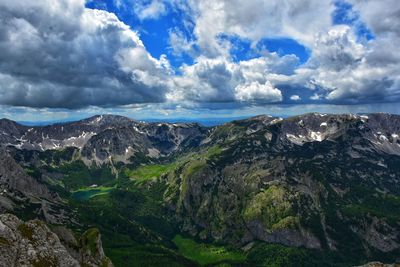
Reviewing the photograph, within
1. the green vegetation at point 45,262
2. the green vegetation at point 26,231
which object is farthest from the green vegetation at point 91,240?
the green vegetation at point 26,231

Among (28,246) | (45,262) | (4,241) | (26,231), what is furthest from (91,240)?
(4,241)

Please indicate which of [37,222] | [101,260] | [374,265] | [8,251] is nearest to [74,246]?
[101,260]

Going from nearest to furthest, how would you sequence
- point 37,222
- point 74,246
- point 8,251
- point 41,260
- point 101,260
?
point 8,251 → point 41,260 → point 37,222 → point 74,246 → point 101,260

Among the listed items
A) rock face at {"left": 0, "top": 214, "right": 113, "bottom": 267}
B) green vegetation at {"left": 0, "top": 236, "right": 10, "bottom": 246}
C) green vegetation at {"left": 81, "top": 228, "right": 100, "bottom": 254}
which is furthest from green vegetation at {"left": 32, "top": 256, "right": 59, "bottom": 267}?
green vegetation at {"left": 81, "top": 228, "right": 100, "bottom": 254}

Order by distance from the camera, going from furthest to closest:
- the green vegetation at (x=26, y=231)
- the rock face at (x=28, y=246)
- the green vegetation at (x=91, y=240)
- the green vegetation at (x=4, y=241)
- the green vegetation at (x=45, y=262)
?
1. the green vegetation at (x=91, y=240)
2. the green vegetation at (x=26, y=231)
3. the green vegetation at (x=45, y=262)
4. the rock face at (x=28, y=246)
5. the green vegetation at (x=4, y=241)

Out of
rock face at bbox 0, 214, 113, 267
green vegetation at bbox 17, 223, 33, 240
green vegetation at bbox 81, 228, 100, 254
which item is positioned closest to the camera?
rock face at bbox 0, 214, 113, 267

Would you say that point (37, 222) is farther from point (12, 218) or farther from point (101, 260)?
point (101, 260)

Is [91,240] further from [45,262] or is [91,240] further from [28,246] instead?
[28,246]

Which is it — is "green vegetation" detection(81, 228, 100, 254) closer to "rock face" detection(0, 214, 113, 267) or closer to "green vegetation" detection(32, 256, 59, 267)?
"rock face" detection(0, 214, 113, 267)

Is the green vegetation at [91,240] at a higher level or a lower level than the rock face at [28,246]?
lower

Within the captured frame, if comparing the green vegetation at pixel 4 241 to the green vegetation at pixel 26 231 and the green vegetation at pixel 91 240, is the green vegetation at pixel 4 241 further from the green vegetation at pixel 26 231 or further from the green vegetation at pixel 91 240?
the green vegetation at pixel 91 240

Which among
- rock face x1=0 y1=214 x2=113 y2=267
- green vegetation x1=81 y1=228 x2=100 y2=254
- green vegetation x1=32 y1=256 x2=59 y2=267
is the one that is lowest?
green vegetation x1=81 y1=228 x2=100 y2=254
